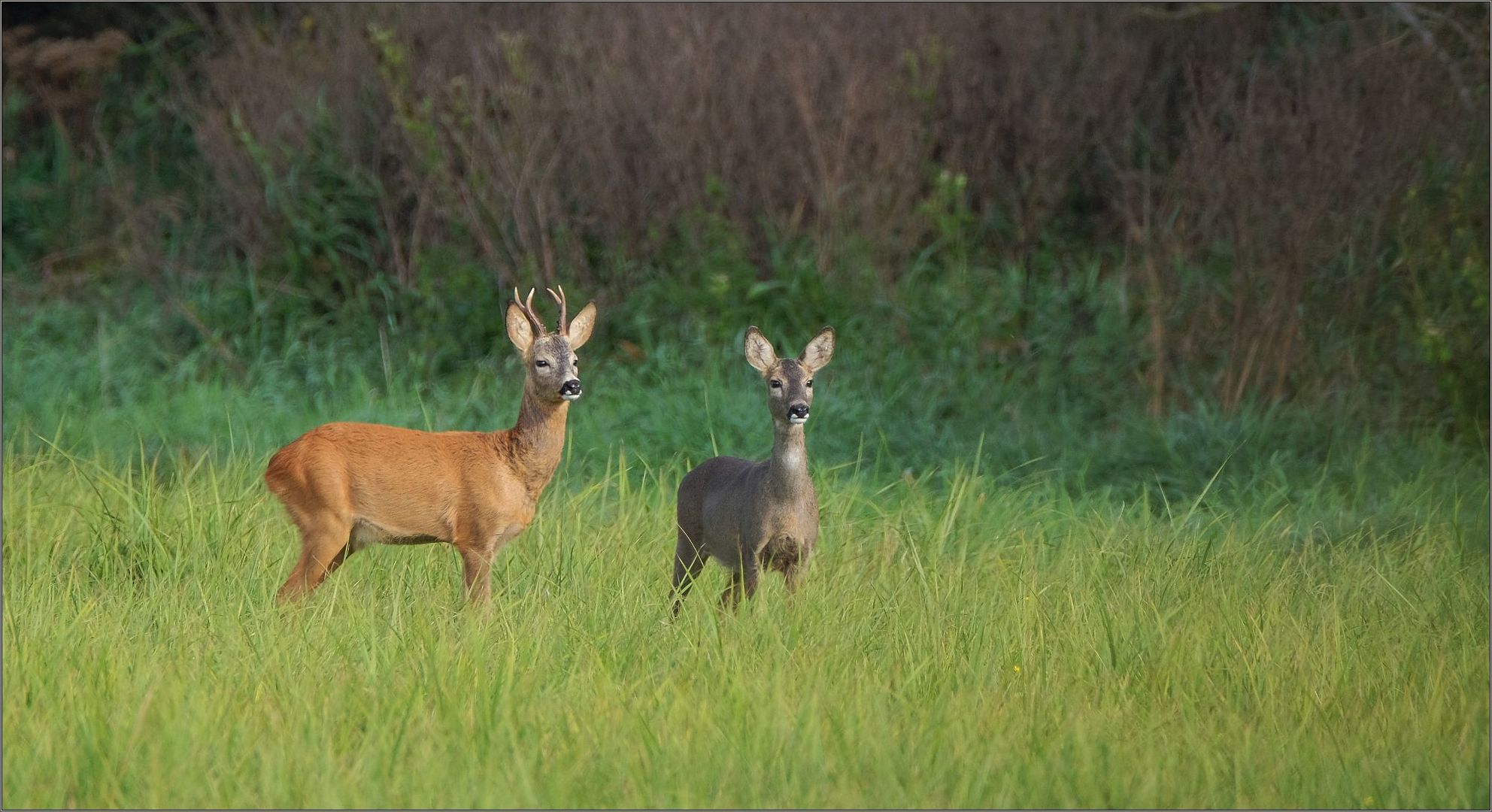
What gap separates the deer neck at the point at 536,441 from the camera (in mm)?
5719

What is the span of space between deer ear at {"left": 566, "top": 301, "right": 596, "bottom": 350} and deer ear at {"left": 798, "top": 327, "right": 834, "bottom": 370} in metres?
0.75

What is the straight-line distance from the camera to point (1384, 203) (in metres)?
9.21

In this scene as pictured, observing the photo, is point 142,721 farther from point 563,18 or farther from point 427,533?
point 563,18

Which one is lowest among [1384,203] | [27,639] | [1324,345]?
[1324,345]

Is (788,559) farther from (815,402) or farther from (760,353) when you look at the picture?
→ (815,402)

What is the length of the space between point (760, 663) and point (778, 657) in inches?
2.0

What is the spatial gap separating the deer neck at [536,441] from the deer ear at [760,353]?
0.66 metres

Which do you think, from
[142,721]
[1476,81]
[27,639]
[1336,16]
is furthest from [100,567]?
[1336,16]

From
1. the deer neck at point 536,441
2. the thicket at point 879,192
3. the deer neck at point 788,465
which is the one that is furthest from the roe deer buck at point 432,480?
the thicket at point 879,192

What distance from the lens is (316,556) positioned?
17.7ft

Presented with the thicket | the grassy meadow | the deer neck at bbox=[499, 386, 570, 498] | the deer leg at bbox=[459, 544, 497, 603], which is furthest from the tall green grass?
the thicket

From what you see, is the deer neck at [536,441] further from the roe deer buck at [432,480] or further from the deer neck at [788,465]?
the deer neck at [788,465]

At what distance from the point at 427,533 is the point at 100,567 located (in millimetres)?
1151

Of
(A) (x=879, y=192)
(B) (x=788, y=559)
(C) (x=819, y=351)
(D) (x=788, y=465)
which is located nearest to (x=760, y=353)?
(C) (x=819, y=351)
